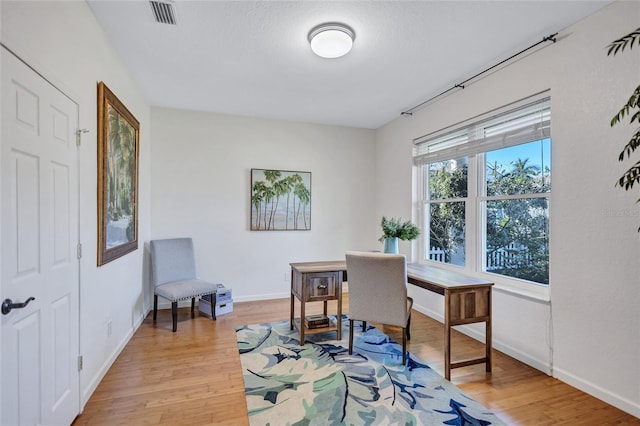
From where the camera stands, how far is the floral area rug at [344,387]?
1889 mm

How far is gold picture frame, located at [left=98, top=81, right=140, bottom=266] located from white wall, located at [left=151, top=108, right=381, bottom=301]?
791 millimetres

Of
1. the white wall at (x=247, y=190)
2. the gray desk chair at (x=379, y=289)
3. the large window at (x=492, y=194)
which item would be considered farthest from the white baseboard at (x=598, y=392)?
the white wall at (x=247, y=190)

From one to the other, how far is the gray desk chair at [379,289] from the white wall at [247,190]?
1979 millimetres

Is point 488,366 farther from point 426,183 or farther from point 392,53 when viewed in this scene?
point 392,53

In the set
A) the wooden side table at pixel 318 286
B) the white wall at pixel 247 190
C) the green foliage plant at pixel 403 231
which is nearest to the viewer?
the wooden side table at pixel 318 286

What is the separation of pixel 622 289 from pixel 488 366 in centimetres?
107

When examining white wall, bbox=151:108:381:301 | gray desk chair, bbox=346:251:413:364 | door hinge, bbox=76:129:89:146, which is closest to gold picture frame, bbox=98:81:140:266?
door hinge, bbox=76:129:89:146

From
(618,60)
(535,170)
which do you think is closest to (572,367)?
(535,170)

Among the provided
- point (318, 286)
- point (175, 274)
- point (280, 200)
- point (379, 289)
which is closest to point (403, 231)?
point (379, 289)

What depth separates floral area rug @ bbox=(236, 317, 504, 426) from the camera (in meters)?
1.89

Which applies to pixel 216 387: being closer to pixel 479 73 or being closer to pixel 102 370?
pixel 102 370

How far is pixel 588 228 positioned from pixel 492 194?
97 cm

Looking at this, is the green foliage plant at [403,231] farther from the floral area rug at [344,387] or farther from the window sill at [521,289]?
the floral area rug at [344,387]

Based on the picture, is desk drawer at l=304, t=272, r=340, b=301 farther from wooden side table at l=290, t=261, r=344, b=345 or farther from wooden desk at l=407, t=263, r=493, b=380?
wooden desk at l=407, t=263, r=493, b=380
